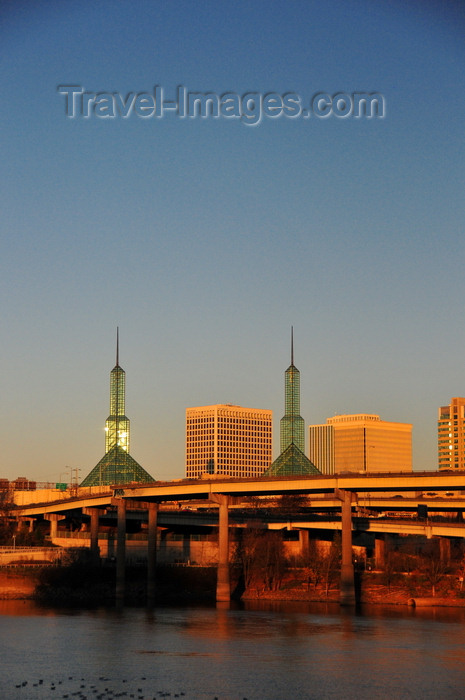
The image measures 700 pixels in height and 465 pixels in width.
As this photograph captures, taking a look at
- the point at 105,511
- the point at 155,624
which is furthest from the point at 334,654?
the point at 105,511

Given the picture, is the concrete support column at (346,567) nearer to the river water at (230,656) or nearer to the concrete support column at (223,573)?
the river water at (230,656)

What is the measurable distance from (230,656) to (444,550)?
8301 centimetres

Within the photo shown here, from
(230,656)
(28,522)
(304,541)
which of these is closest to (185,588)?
(304,541)

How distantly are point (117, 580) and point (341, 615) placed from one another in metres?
40.7

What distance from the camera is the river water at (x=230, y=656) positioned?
60.6m

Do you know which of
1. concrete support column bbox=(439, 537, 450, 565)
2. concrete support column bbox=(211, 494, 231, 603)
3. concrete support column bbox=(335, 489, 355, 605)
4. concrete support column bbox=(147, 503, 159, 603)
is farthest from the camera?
concrete support column bbox=(439, 537, 450, 565)

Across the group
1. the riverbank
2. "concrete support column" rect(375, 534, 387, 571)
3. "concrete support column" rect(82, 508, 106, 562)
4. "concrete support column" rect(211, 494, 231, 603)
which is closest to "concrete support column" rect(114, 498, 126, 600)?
the riverbank

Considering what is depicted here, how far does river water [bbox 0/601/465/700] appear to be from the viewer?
60.6m

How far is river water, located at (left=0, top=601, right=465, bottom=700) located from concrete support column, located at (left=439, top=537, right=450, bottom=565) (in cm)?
3627

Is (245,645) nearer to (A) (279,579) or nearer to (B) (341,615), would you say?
(B) (341,615)

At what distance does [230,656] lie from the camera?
73.8 m

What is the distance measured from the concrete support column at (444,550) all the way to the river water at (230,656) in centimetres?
3627

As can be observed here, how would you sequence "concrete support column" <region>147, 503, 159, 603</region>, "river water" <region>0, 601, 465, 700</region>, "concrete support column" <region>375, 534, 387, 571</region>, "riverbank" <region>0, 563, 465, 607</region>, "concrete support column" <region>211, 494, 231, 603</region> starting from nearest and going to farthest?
1. "river water" <region>0, 601, 465, 700</region>
2. "riverbank" <region>0, 563, 465, 607</region>
3. "concrete support column" <region>211, 494, 231, 603</region>
4. "concrete support column" <region>147, 503, 159, 603</region>
5. "concrete support column" <region>375, 534, 387, 571</region>

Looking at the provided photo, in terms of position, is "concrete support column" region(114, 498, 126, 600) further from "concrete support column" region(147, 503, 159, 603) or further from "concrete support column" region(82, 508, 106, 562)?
"concrete support column" region(82, 508, 106, 562)
